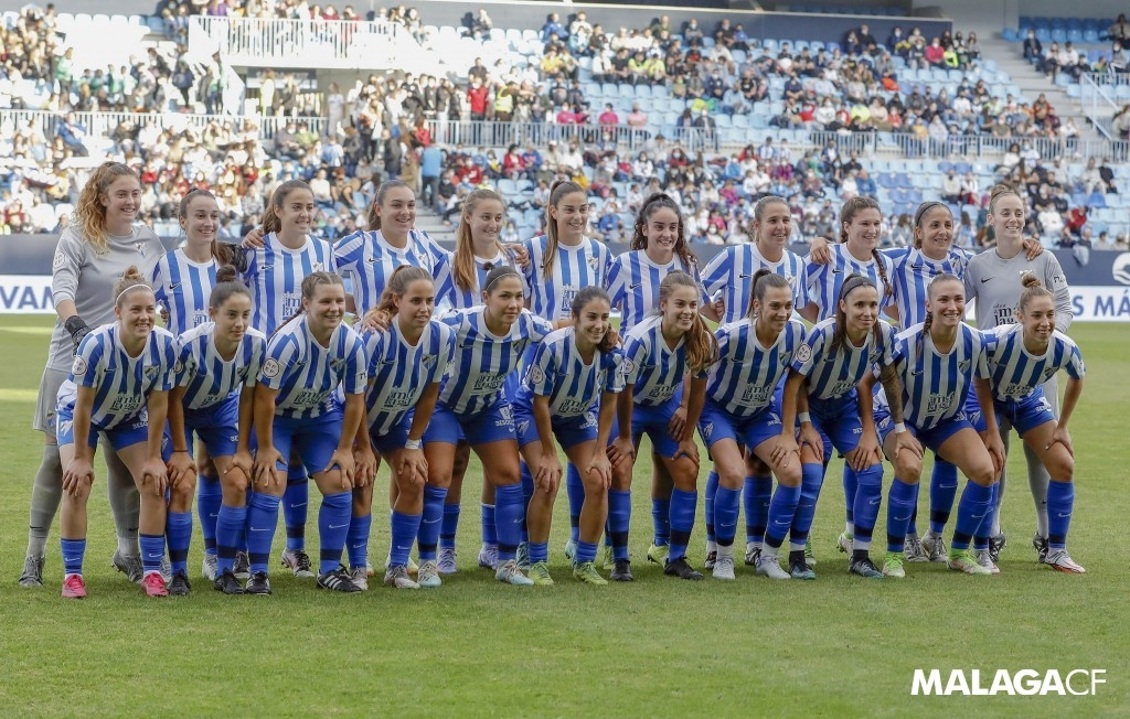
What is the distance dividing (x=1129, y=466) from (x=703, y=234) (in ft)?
53.8

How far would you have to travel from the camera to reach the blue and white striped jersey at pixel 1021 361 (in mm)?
7086

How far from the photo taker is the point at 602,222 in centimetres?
2645

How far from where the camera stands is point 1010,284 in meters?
7.57

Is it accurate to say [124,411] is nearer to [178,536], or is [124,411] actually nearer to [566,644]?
[178,536]

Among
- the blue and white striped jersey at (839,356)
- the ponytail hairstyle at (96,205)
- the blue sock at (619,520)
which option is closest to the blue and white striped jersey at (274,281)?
the ponytail hairstyle at (96,205)

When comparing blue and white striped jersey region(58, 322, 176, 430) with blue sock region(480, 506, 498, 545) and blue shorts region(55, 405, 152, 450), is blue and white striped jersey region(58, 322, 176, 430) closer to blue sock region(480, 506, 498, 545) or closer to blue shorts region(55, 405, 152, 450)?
blue shorts region(55, 405, 152, 450)

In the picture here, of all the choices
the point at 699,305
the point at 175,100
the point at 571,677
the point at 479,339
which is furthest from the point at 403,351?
the point at 175,100

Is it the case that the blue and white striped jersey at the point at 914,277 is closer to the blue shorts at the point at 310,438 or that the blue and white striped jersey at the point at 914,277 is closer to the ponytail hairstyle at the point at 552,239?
the ponytail hairstyle at the point at 552,239

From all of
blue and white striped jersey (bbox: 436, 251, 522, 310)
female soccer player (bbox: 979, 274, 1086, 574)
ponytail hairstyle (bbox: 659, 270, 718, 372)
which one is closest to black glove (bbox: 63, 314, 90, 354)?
blue and white striped jersey (bbox: 436, 251, 522, 310)

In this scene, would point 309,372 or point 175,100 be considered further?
point 175,100

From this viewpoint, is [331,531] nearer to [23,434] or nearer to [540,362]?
[540,362]

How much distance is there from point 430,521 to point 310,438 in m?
0.64

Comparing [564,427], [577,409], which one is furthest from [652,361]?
[564,427]

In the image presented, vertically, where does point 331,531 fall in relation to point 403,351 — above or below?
below
